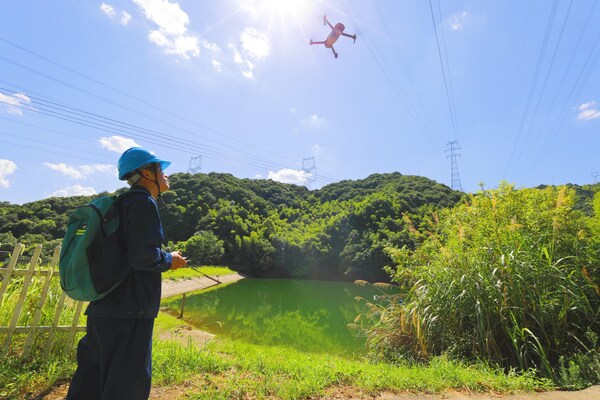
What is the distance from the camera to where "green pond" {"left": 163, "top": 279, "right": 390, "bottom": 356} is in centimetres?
974

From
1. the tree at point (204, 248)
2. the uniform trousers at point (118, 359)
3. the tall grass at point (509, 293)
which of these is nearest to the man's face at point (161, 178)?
the uniform trousers at point (118, 359)

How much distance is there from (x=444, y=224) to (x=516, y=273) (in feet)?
6.48

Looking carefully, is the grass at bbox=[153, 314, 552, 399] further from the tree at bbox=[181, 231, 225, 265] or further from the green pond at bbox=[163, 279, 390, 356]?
the tree at bbox=[181, 231, 225, 265]

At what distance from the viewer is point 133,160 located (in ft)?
5.54

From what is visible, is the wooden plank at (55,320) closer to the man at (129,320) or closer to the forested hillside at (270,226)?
the man at (129,320)

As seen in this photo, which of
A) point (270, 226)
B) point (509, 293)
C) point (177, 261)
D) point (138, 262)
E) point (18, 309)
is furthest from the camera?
point (270, 226)

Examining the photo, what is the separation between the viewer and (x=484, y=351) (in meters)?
3.56

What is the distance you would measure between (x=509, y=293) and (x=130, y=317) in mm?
3884

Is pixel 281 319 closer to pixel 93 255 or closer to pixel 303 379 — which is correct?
pixel 303 379

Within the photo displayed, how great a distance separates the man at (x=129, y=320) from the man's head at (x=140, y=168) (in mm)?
105

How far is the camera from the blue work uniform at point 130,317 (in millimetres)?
1429

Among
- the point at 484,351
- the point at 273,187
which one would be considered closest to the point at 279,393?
the point at 484,351

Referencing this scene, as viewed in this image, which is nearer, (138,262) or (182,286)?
(138,262)

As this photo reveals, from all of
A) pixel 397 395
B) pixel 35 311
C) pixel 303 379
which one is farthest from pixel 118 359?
pixel 35 311
